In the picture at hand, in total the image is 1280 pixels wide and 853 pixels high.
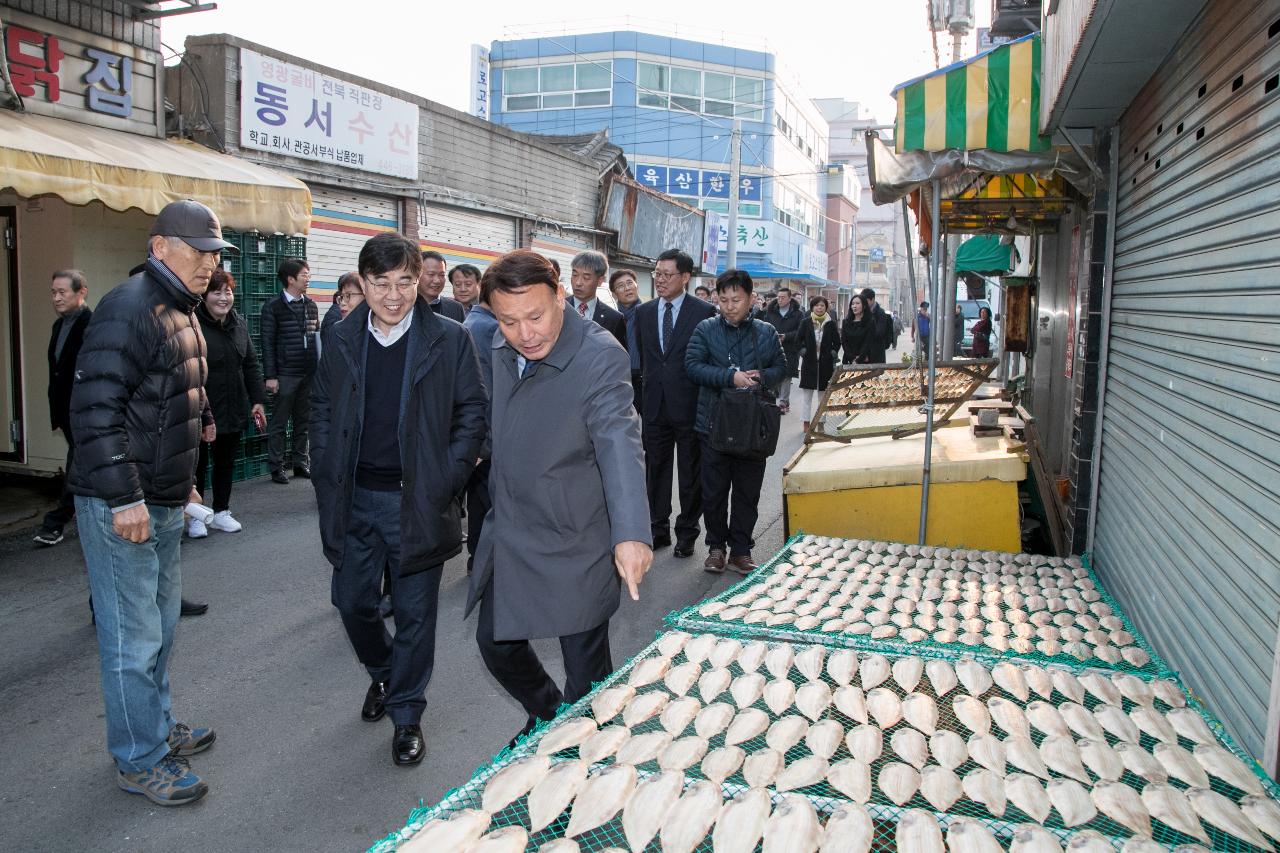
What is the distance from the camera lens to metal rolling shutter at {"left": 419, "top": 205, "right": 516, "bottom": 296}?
12.9m

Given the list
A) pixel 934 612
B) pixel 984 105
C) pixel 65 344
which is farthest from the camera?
pixel 65 344

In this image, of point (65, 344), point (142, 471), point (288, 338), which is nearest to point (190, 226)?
point (142, 471)

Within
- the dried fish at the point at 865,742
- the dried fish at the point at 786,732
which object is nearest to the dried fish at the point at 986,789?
the dried fish at the point at 865,742

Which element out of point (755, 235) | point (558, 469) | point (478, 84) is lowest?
point (558, 469)

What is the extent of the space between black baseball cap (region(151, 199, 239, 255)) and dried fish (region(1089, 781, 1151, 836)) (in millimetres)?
3298

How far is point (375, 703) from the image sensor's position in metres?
4.12

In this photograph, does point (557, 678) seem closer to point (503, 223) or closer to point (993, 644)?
point (993, 644)

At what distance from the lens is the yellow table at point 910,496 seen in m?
5.86

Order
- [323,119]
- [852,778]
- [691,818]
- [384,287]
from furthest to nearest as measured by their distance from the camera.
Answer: [323,119] < [384,287] < [852,778] < [691,818]

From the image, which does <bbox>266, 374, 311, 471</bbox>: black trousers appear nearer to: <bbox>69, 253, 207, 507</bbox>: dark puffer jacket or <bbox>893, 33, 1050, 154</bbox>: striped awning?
<bbox>69, 253, 207, 507</bbox>: dark puffer jacket

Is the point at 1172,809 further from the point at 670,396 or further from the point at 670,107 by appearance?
the point at 670,107

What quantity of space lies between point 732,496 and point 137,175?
5.24 metres

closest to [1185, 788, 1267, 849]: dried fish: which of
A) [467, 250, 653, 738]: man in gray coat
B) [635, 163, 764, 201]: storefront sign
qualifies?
[467, 250, 653, 738]: man in gray coat

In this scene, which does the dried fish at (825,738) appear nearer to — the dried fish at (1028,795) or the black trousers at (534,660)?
the dried fish at (1028,795)
